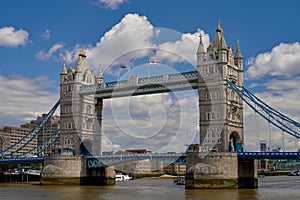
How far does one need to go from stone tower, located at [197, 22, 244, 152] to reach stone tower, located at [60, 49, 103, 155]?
20.1 metres

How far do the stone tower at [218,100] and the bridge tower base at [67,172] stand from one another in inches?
768

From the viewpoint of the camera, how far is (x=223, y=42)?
188 ft

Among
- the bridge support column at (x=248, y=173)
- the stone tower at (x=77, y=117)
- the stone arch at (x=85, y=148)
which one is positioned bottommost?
the bridge support column at (x=248, y=173)

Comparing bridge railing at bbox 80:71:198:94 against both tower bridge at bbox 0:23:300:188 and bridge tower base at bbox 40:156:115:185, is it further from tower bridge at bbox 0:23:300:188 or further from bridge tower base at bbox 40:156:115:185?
bridge tower base at bbox 40:156:115:185

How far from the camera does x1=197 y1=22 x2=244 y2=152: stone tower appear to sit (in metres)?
55.8

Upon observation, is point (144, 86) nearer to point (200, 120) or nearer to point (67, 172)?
point (200, 120)

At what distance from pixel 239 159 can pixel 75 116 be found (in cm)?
2689

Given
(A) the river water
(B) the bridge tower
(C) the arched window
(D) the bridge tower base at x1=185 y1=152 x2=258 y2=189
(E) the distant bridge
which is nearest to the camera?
(A) the river water

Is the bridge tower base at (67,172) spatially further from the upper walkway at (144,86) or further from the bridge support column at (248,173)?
the bridge support column at (248,173)

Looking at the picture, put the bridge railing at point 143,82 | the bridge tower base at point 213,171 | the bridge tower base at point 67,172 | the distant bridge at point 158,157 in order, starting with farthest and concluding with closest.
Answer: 1. the bridge tower base at point 67,172
2. the bridge railing at point 143,82
3. the bridge tower base at point 213,171
4. the distant bridge at point 158,157

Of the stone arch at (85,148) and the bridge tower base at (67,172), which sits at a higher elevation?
the stone arch at (85,148)

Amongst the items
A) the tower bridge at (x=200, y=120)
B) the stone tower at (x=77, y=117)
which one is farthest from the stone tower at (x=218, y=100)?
the stone tower at (x=77, y=117)

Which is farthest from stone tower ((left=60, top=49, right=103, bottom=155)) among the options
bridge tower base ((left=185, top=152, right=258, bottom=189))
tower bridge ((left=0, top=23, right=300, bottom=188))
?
bridge tower base ((left=185, top=152, right=258, bottom=189))

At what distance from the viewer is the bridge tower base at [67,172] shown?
210 feet
